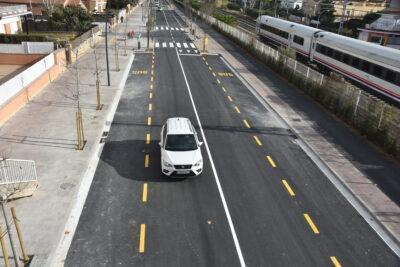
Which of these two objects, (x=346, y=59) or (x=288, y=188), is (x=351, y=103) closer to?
(x=346, y=59)

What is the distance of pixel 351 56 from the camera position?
104 ft

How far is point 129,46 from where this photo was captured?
5031cm

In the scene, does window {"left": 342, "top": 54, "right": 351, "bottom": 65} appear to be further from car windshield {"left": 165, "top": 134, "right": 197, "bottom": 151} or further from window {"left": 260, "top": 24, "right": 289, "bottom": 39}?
car windshield {"left": 165, "top": 134, "right": 197, "bottom": 151}

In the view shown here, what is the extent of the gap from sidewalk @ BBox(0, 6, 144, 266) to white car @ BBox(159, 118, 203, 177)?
11.6 ft

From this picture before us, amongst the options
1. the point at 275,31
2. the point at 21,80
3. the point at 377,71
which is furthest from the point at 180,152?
the point at 275,31

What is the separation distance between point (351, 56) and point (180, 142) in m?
21.2

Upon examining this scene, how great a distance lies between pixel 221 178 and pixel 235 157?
2.47 metres

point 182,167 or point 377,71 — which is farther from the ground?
point 377,71

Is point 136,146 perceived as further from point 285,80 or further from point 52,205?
point 285,80

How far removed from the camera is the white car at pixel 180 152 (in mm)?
15875

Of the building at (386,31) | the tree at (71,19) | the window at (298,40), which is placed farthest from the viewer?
the building at (386,31)

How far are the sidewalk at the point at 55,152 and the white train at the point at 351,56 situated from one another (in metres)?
19.5

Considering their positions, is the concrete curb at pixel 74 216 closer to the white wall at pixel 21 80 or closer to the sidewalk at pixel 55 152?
the sidewalk at pixel 55 152

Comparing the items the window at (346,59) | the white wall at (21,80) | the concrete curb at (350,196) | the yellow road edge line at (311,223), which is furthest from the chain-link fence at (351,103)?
the white wall at (21,80)
